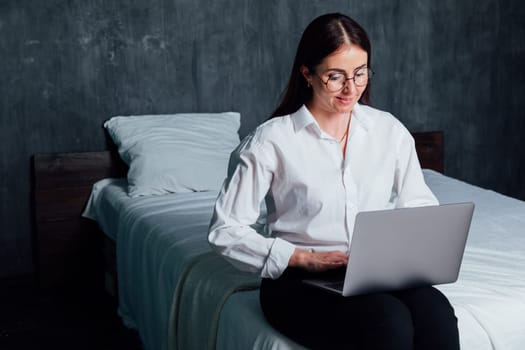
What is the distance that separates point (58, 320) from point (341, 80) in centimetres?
170

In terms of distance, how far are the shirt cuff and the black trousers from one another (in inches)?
2.5

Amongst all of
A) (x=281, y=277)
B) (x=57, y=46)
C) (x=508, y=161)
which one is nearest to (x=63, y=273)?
(x=57, y=46)

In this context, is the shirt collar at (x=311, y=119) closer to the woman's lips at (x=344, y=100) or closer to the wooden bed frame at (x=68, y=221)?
the woman's lips at (x=344, y=100)

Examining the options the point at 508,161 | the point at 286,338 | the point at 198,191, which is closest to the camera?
the point at 286,338

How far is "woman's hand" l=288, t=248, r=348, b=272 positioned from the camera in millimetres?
1756

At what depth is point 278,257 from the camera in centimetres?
177

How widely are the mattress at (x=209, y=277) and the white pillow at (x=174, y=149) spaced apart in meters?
0.08

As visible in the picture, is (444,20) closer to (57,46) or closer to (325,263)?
(57,46)

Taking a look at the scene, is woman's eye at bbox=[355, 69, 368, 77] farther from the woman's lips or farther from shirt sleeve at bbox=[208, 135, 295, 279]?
shirt sleeve at bbox=[208, 135, 295, 279]

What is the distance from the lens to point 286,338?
1.73 metres

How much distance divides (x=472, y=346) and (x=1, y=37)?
2.36 meters

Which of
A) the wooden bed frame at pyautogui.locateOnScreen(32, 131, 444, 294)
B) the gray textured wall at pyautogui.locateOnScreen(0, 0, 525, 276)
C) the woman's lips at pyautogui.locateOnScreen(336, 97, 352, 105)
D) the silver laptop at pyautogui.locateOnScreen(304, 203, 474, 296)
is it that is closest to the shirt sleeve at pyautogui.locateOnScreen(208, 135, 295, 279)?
the silver laptop at pyautogui.locateOnScreen(304, 203, 474, 296)

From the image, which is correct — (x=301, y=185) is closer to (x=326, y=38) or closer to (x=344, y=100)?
(x=344, y=100)

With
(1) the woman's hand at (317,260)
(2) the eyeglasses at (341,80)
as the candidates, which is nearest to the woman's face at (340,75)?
(2) the eyeglasses at (341,80)
